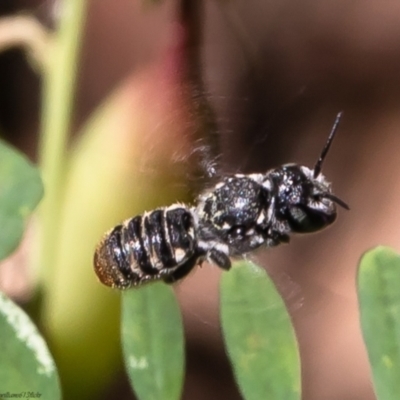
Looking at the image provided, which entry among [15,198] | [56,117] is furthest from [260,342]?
[56,117]

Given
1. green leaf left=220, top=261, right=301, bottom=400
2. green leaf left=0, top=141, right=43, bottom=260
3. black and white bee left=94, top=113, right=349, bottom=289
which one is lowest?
green leaf left=220, top=261, right=301, bottom=400

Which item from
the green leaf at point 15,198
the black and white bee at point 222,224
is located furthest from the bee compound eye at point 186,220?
the green leaf at point 15,198

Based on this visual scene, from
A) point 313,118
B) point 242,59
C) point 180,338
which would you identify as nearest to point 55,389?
point 180,338

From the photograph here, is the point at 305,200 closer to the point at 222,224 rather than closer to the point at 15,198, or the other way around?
the point at 222,224

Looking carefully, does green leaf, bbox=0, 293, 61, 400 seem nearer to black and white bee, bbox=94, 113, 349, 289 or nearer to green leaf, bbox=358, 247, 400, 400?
black and white bee, bbox=94, 113, 349, 289

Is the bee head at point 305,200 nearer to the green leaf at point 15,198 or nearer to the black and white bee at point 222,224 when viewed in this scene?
the black and white bee at point 222,224

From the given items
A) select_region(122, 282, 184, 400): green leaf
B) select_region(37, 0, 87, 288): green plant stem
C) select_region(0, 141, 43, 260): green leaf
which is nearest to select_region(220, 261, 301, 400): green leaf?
select_region(122, 282, 184, 400): green leaf
